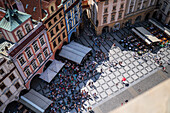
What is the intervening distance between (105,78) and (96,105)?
27.0 feet

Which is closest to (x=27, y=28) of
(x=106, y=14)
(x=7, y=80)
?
(x=7, y=80)

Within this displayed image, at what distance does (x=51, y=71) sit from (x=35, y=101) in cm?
907

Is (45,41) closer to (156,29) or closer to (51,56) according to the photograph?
(51,56)

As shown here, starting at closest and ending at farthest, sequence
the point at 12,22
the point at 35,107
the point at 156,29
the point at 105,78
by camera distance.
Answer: the point at 12,22
the point at 35,107
the point at 105,78
the point at 156,29

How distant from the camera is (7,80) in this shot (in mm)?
41656

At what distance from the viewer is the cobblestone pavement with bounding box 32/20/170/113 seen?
49.9 meters

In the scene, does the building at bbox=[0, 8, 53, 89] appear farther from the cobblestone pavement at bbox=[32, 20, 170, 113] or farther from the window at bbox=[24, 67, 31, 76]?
the cobblestone pavement at bbox=[32, 20, 170, 113]

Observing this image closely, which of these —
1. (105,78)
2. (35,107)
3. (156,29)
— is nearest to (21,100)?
(35,107)

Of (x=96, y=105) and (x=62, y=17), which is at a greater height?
(x=62, y=17)

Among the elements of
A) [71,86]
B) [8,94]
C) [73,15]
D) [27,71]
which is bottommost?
[71,86]

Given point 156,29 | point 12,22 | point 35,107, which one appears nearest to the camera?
point 12,22

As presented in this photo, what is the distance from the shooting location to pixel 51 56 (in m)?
52.7

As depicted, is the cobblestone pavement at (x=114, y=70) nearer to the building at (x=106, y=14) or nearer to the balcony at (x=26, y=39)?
the building at (x=106, y=14)

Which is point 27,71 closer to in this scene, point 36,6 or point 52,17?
point 52,17
